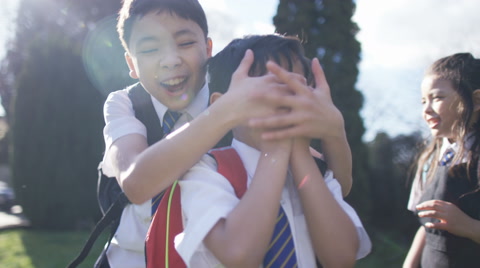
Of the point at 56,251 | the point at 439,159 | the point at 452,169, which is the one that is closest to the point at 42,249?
the point at 56,251

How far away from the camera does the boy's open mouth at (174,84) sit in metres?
1.58

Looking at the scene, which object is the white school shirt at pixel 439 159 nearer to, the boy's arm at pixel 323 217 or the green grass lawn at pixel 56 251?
the boy's arm at pixel 323 217

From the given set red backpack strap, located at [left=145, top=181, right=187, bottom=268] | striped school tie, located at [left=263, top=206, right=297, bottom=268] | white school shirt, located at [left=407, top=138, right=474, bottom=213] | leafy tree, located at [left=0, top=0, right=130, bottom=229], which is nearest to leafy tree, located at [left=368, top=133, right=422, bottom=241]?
leafy tree, located at [left=0, top=0, right=130, bottom=229]

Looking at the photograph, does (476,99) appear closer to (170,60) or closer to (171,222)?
(170,60)

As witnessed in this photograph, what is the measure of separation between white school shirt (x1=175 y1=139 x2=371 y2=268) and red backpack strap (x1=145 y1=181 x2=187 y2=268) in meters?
0.04

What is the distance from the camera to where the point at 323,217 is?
3.89 ft

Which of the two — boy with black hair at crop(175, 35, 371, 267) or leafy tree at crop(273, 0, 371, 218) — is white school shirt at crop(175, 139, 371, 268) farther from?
leafy tree at crop(273, 0, 371, 218)

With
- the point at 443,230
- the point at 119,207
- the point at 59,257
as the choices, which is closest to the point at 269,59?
the point at 119,207

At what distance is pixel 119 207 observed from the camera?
5.37 ft

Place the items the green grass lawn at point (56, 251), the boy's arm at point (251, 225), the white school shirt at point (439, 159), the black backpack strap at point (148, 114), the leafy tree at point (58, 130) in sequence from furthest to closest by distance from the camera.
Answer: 1. the leafy tree at point (58, 130)
2. the green grass lawn at point (56, 251)
3. the white school shirt at point (439, 159)
4. the black backpack strap at point (148, 114)
5. the boy's arm at point (251, 225)

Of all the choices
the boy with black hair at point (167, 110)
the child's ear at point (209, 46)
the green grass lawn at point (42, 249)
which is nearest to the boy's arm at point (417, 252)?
the boy with black hair at point (167, 110)

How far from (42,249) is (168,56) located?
23.0ft

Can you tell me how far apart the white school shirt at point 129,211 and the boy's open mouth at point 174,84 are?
0.30 ft

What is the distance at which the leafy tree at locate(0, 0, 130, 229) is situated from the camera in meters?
8.91
